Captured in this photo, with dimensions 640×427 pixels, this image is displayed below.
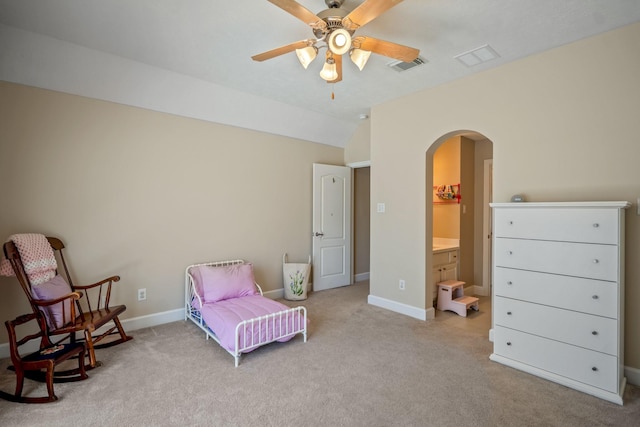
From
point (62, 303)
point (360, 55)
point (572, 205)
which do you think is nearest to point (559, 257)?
point (572, 205)

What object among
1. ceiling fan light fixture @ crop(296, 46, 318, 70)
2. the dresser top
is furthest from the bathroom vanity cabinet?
ceiling fan light fixture @ crop(296, 46, 318, 70)

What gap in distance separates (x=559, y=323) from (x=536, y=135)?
5.34 feet

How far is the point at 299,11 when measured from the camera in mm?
1901

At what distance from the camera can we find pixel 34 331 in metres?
2.92

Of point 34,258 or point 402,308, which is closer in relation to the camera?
point 34,258

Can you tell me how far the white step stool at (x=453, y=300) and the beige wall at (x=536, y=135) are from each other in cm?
50

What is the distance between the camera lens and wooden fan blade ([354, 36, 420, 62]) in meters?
2.17

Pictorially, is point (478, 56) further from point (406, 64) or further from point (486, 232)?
point (486, 232)

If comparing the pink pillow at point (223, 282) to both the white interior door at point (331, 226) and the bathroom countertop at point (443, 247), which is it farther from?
the bathroom countertop at point (443, 247)

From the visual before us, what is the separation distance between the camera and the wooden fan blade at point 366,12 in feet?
5.91

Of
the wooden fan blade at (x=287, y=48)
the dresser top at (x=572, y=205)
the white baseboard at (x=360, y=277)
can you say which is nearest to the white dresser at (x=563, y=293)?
the dresser top at (x=572, y=205)

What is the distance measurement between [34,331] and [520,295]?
4.30 m

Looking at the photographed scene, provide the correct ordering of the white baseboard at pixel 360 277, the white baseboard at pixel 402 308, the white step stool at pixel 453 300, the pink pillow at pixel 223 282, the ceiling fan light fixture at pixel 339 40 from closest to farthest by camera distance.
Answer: the ceiling fan light fixture at pixel 339 40, the pink pillow at pixel 223 282, the white baseboard at pixel 402 308, the white step stool at pixel 453 300, the white baseboard at pixel 360 277

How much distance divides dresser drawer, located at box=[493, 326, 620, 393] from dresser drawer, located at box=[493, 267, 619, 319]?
0.30m
